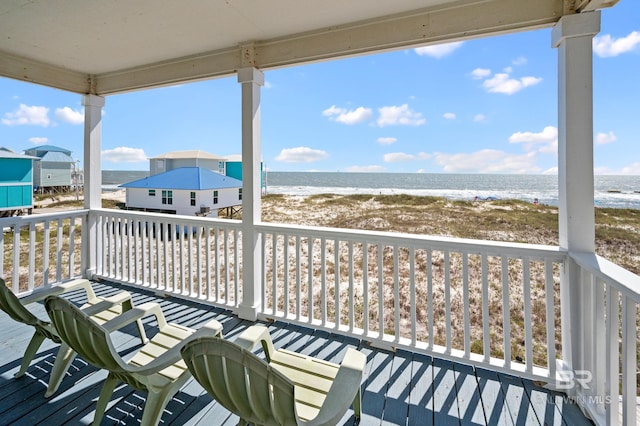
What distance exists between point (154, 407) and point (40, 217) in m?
3.26

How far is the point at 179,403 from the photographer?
5.83 ft

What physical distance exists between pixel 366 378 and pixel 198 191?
416cm

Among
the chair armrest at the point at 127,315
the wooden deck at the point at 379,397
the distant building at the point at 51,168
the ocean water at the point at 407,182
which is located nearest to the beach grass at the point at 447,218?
the wooden deck at the point at 379,397

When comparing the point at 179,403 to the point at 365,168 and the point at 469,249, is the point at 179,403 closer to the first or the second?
the point at 469,249

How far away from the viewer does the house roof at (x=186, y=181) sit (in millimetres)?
5121

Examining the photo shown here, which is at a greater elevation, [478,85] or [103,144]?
[478,85]

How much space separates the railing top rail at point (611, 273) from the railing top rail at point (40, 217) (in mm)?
4936

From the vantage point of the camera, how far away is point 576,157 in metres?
1.91

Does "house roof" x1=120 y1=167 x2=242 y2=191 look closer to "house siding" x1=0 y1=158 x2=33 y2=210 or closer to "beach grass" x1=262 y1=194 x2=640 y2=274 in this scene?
"beach grass" x1=262 y1=194 x2=640 y2=274

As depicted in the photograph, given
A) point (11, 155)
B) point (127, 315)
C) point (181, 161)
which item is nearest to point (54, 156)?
point (11, 155)

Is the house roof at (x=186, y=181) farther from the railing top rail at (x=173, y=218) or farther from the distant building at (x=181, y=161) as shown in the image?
the railing top rail at (x=173, y=218)

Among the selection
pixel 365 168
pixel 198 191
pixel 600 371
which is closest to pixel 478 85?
pixel 365 168

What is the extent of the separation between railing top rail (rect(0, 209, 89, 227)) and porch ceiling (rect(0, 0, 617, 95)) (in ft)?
5.02

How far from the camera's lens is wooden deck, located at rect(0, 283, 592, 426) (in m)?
1.66
